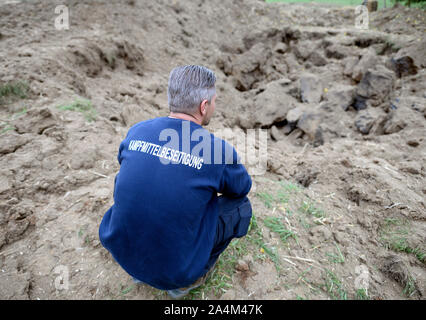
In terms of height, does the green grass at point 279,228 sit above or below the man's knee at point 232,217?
below

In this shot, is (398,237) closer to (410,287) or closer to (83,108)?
(410,287)

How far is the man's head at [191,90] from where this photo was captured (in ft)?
4.52

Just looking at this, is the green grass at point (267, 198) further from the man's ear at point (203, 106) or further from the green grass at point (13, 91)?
the green grass at point (13, 91)

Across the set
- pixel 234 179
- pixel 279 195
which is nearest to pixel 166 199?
pixel 234 179

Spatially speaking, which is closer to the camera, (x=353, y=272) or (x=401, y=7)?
(x=353, y=272)

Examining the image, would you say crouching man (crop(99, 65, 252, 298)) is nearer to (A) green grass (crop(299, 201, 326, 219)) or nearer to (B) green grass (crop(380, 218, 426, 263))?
(A) green grass (crop(299, 201, 326, 219))

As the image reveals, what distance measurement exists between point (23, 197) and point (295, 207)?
8.61 feet

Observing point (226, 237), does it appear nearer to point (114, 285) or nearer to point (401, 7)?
point (114, 285)

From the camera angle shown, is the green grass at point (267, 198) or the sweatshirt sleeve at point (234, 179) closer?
the sweatshirt sleeve at point (234, 179)

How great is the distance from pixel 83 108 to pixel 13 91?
34.4 inches

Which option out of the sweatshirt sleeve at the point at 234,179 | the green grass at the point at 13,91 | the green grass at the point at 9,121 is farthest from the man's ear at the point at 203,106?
the green grass at the point at 13,91

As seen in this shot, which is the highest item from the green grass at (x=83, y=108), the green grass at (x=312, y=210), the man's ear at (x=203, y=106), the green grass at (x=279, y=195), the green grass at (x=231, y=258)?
the man's ear at (x=203, y=106)

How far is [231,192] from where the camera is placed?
4.76ft
